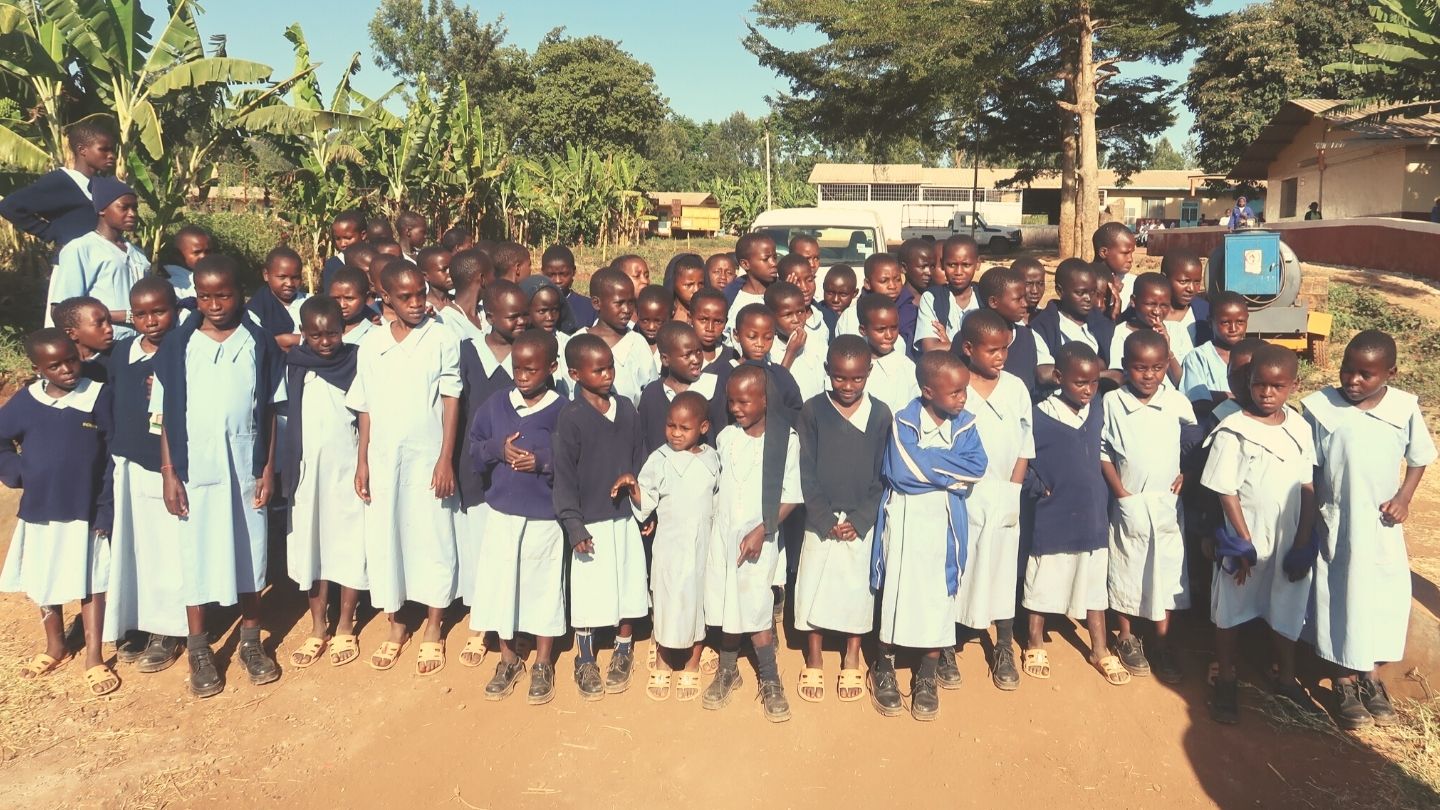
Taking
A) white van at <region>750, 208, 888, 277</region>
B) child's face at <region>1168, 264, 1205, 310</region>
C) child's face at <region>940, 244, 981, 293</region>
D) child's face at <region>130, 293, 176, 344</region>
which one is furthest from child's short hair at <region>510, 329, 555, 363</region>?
white van at <region>750, 208, 888, 277</region>

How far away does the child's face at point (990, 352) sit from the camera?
334 cm

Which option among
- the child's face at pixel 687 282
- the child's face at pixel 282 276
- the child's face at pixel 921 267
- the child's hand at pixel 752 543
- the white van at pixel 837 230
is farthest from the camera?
the white van at pixel 837 230

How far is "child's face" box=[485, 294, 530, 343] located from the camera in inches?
142

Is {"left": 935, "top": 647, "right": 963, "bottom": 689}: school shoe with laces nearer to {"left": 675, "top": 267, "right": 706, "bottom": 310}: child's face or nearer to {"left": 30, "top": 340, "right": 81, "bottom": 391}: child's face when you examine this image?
{"left": 675, "top": 267, "right": 706, "bottom": 310}: child's face

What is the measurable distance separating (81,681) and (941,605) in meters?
3.47

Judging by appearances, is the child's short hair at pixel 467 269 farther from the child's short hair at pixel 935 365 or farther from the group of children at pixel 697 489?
the child's short hair at pixel 935 365

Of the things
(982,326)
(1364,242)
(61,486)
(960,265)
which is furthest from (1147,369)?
(1364,242)

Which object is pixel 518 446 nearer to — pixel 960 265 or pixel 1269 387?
pixel 960 265

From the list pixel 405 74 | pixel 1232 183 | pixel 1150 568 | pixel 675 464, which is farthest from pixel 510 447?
pixel 405 74

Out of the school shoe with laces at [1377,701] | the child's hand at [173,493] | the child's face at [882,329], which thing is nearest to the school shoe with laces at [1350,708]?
the school shoe with laces at [1377,701]

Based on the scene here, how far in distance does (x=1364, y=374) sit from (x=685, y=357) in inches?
95.7

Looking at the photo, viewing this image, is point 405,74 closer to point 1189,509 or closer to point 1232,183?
point 1232,183

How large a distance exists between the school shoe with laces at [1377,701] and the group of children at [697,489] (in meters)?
0.01

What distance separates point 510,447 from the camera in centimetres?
323
